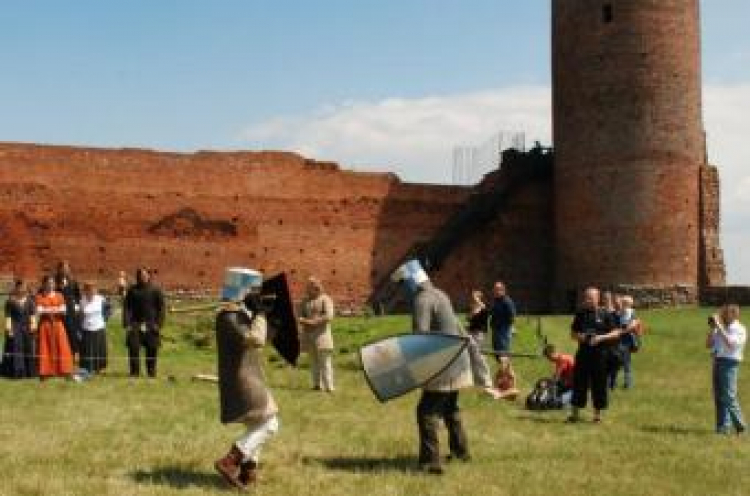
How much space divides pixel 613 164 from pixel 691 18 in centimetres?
442

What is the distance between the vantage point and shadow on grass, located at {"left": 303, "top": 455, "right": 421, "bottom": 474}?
9.20m

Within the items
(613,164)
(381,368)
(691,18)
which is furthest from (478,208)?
(381,368)

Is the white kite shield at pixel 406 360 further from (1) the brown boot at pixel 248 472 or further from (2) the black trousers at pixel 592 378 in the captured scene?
(2) the black trousers at pixel 592 378

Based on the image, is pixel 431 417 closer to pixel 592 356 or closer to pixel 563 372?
pixel 592 356

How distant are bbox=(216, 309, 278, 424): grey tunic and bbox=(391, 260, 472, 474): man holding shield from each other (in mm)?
1273

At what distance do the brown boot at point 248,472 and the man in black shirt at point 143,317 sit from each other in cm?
721

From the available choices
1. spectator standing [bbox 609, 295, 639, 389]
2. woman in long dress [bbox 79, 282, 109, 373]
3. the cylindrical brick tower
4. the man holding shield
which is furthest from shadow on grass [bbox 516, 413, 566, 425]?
the cylindrical brick tower

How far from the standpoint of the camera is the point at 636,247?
31281mm

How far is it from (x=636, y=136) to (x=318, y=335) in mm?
18183

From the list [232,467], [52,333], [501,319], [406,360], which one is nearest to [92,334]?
[52,333]

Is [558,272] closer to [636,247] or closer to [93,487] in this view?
[636,247]

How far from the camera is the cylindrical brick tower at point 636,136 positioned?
31.0m

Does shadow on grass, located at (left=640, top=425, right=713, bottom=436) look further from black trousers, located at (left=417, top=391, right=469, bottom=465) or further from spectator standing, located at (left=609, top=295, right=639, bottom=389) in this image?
black trousers, located at (left=417, top=391, right=469, bottom=465)

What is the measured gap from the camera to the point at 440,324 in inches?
367
